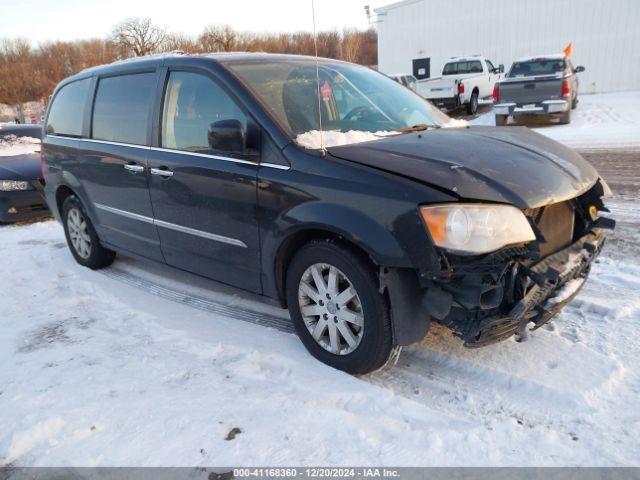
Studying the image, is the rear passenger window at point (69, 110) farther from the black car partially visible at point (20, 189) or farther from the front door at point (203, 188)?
the black car partially visible at point (20, 189)

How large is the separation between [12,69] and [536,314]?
55524 millimetres

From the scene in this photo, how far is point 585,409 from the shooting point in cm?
253

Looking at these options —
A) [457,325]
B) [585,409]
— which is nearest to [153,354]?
[457,325]

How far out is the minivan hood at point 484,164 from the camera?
2514 mm

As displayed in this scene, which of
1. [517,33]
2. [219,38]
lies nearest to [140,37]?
[219,38]

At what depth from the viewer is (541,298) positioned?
8.41 feet

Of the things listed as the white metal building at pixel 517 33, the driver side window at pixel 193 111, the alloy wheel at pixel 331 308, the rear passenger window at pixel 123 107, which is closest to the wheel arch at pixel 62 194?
the rear passenger window at pixel 123 107

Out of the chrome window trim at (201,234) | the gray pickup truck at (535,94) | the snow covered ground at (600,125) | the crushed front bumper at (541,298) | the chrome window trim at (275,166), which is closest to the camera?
the crushed front bumper at (541,298)

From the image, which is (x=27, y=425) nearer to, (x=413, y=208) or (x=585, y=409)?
(x=413, y=208)

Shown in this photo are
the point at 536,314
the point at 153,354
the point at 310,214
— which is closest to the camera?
the point at 536,314

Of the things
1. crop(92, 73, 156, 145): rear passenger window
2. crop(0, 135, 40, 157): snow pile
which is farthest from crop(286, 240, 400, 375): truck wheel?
crop(0, 135, 40, 157): snow pile

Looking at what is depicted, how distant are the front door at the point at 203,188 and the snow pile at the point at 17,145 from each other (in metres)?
5.89

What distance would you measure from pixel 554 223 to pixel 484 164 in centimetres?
55

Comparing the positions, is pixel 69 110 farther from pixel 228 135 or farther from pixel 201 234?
pixel 228 135
